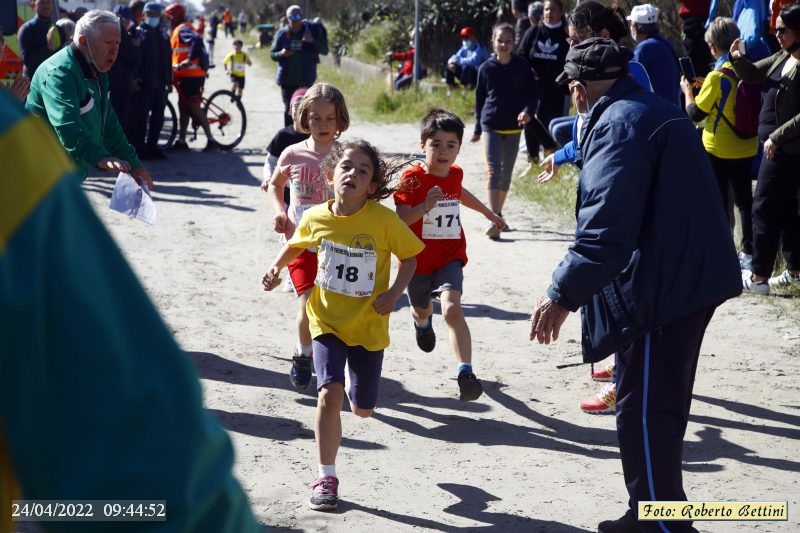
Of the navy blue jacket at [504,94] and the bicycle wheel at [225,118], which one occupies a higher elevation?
the navy blue jacket at [504,94]

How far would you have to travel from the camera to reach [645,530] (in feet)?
12.6

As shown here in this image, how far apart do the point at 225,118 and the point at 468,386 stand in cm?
1084

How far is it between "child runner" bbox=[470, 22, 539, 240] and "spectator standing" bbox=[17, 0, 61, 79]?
527 centimetres

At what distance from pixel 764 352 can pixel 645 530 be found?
3.16 meters

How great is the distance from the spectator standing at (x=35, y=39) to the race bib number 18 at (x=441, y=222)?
7727 mm

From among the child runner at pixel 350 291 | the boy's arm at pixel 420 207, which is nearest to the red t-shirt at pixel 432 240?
the boy's arm at pixel 420 207

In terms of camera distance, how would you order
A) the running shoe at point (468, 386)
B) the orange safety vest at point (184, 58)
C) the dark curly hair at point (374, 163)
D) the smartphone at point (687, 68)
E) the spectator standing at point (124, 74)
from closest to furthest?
the dark curly hair at point (374, 163), the running shoe at point (468, 386), the smartphone at point (687, 68), the spectator standing at point (124, 74), the orange safety vest at point (184, 58)

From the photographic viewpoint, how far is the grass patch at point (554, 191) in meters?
11.1

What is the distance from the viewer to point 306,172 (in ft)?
A: 18.9

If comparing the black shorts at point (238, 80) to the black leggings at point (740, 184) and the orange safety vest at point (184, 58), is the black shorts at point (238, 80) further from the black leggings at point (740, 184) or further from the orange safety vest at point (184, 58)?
the black leggings at point (740, 184)

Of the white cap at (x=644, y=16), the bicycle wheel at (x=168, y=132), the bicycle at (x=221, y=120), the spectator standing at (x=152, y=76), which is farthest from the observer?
the bicycle at (x=221, y=120)

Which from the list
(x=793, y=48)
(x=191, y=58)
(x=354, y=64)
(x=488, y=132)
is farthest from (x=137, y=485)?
(x=354, y=64)

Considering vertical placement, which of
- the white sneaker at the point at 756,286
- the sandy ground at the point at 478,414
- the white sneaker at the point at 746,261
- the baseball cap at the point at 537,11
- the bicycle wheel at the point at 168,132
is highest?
the baseball cap at the point at 537,11

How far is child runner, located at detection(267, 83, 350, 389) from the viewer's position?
565 cm
